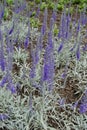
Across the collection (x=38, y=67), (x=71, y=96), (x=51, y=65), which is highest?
(x=51, y=65)

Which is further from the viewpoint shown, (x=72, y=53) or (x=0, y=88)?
(x=72, y=53)

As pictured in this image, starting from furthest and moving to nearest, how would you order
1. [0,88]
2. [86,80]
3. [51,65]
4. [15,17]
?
[15,17] < [86,80] < [0,88] < [51,65]

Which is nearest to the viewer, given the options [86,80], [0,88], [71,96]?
[0,88]

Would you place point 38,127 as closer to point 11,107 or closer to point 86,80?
point 11,107

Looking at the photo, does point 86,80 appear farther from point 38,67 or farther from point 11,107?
point 11,107

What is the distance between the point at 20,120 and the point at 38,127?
230 millimetres

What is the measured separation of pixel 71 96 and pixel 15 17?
5.51ft

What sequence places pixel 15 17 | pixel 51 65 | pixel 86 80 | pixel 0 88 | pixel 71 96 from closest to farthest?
1. pixel 51 65
2. pixel 0 88
3. pixel 71 96
4. pixel 86 80
5. pixel 15 17

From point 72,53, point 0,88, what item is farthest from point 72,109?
point 72,53

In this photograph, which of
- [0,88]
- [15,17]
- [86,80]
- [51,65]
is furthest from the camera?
[15,17]

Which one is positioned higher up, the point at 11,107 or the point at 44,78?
the point at 44,78

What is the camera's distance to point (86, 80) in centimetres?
470

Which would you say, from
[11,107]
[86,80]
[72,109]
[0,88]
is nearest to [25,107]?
[11,107]

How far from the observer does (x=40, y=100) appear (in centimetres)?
391
